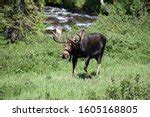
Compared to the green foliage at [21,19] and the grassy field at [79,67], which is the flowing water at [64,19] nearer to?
the green foliage at [21,19]

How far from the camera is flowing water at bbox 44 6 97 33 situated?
118ft

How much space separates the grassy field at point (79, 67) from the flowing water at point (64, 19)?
641 centimetres

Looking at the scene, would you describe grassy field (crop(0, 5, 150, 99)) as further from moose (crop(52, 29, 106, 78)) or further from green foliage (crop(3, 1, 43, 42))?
green foliage (crop(3, 1, 43, 42))

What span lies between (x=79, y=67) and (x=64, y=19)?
61.4ft

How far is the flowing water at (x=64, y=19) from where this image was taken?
118 ft

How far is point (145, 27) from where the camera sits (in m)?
28.9

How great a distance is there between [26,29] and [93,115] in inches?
693

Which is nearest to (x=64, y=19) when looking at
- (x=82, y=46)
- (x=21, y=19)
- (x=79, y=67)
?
(x=21, y=19)

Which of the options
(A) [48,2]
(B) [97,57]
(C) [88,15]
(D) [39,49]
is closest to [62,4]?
(A) [48,2]

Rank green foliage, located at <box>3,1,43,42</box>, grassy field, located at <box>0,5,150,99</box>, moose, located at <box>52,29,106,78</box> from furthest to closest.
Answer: green foliage, located at <box>3,1,43,42</box>
moose, located at <box>52,29,106,78</box>
grassy field, located at <box>0,5,150,99</box>

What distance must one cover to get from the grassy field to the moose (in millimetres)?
830

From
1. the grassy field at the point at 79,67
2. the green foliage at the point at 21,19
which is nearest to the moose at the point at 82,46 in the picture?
the grassy field at the point at 79,67

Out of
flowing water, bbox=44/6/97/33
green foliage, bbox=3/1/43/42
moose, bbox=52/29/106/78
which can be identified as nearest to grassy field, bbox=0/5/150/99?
moose, bbox=52/29/106/78

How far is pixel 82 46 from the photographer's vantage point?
16.8 m
